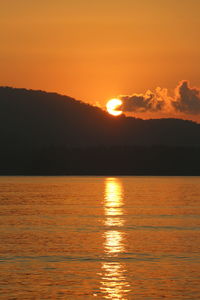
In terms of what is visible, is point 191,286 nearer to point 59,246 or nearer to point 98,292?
point 98,292

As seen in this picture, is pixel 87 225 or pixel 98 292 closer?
pixel 98 292

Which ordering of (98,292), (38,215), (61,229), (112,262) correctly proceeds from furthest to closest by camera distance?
(38,215) → (61,229) → (112,262) → (98,292)

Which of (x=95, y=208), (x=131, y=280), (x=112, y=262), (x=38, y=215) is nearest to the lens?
(x=131, y=280)

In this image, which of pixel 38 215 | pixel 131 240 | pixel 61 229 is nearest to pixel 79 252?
pixel 131 240

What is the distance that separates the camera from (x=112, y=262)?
42438 millimetres

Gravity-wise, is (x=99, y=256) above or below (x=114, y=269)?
above

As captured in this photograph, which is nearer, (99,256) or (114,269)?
(114,269)

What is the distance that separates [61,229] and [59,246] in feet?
39.5

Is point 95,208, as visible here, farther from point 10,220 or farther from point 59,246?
point 59,246

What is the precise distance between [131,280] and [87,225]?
1090 inches

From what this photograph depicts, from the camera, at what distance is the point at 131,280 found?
3669 cm

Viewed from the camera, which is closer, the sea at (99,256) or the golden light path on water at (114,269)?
the golden light path on water at (114,269)

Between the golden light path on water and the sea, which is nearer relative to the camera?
the golden light path on water

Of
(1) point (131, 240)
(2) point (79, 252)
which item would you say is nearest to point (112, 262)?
(2) point (79, 252)
